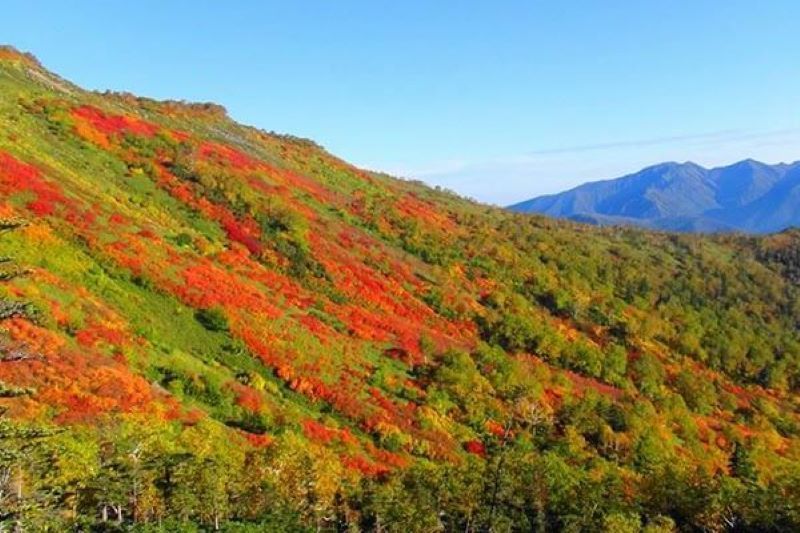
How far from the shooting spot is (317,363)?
61781 mm

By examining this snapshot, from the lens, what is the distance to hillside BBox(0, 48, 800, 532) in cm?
3753

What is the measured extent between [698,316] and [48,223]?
113061 millimetres

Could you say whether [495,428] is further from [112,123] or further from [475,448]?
[112,123]

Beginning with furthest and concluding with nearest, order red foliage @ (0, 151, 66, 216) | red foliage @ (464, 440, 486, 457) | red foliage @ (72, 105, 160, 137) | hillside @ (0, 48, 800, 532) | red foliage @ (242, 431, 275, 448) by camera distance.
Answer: red foliage @ (72, 105, 160, 137) < red foliage @ (0, 151, 66, 216) < red foliage @ (464, 440, 486, 457) < red foliage @ (242, 431, 275, 448) < hillside @ (0, 48, 800, 532)

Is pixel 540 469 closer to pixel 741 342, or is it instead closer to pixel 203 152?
pixel 203 152

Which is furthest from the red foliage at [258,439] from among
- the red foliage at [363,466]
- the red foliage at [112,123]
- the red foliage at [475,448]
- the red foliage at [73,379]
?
the red foliage at [112,123]

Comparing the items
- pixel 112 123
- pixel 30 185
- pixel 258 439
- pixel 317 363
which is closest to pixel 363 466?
pixel 258 439

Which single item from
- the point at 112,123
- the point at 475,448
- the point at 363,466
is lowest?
the point at 475,448

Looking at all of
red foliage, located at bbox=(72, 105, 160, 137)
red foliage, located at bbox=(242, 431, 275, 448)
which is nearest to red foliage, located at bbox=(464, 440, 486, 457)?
red foliage, located at bbox=(242, 431, 275, 448)

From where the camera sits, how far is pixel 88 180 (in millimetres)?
77125

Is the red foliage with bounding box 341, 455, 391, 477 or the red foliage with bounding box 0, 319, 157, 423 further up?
the red foliage with bounding box 0, 319, 157, 423

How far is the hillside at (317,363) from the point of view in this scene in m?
37.5

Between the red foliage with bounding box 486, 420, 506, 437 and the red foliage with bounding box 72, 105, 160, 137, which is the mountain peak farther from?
the red foliage with bounding box 486, 420, 506, 437

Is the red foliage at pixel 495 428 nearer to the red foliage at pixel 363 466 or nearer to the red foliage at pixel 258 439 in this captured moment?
the red foliage at pixel 363 466
